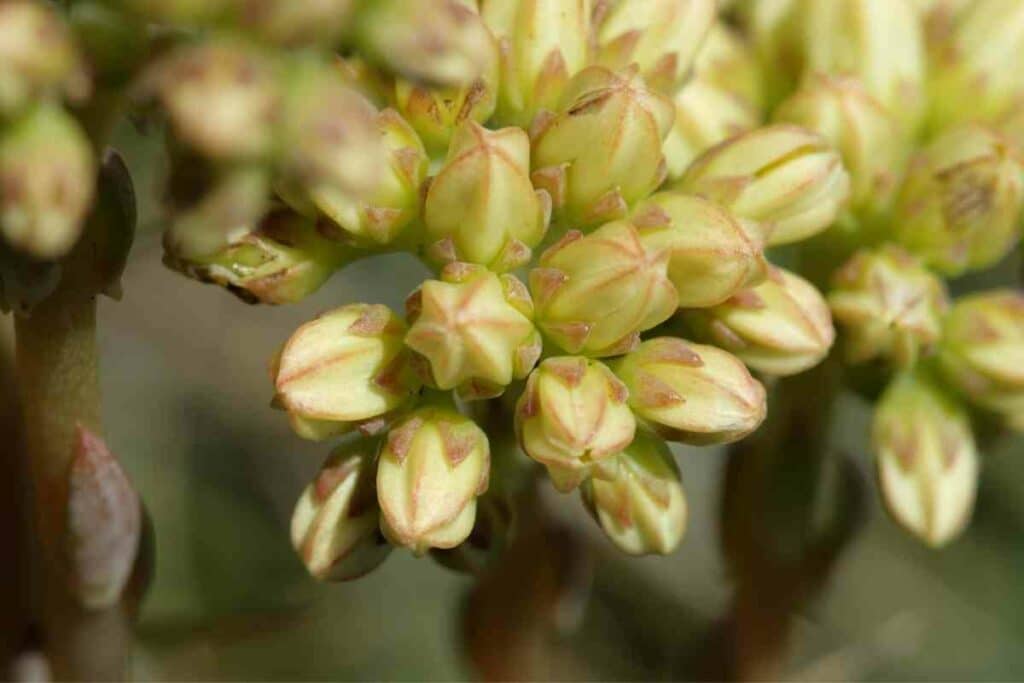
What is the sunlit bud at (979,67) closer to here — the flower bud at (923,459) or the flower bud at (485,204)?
the flower bud at (923,459)

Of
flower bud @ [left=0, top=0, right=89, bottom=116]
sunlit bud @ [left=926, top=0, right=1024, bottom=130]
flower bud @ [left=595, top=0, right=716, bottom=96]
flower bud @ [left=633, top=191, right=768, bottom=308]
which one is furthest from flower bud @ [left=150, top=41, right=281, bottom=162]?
sunlit bud @ [left=926, top=0, right=1024, bottom=130]

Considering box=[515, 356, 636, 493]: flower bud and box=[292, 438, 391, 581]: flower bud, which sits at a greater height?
box=[515, 356, 636, 493]: flower bud

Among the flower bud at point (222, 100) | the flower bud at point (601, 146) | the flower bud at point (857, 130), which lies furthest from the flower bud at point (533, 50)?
the flower bud at point (222, 100)

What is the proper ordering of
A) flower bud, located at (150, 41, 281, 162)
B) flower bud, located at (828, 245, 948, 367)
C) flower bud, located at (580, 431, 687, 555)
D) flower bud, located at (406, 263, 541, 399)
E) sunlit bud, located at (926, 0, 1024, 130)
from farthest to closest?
sunlit bud, located at (926, 0, 1024, 130) < flower bud, located at (828, 245, 948, 367) < flower bud, located at (580, 431, 687, 555) < flower bud, located at (406, 263, 541, 399) < flower bud, located at (150, 41, 281, 162)

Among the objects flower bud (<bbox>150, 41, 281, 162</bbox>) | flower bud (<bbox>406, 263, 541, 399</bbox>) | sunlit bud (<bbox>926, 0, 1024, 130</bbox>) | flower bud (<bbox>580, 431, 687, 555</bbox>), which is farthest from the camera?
sunlit bud (<bbox>926, 0, 1024, 130</bbox>)

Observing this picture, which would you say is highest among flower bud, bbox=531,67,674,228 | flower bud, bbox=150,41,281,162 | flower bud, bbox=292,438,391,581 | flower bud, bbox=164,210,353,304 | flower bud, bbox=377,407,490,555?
flower bud, bbox=150,41,281,162

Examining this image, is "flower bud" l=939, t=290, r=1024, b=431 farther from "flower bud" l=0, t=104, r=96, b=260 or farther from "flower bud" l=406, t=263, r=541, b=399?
"flower bud" l=0, t=104, r=96, b=260

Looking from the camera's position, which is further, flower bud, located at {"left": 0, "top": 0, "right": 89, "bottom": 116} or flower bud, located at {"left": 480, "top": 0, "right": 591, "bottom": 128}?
flower bud, located at {"left": 480, "top": 0, "right": 591, "bottom": 128}
